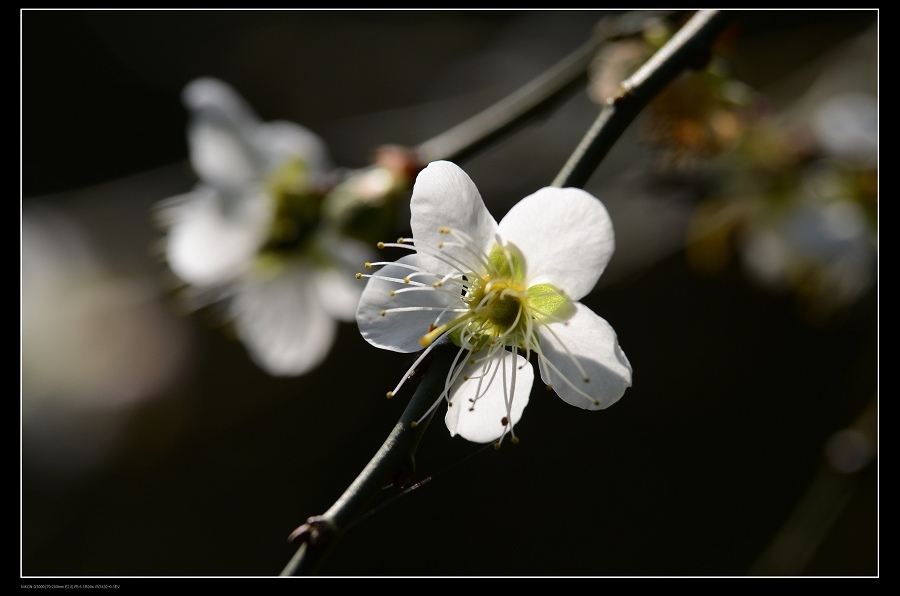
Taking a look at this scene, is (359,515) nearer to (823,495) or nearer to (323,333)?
(323,333)

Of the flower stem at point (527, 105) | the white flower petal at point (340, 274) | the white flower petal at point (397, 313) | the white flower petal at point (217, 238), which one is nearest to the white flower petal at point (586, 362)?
the white flower petal at point (397, 313)

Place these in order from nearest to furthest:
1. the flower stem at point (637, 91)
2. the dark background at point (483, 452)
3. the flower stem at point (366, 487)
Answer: the flower stem at point (366, 487) → the flower stem at point (637, 91) → the dark background at point (483, 452)

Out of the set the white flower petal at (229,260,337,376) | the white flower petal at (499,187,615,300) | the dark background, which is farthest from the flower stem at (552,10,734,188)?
the dark background

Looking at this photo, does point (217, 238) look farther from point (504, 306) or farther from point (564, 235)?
point (564, 235)

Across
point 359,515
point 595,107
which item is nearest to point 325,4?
point 359,515

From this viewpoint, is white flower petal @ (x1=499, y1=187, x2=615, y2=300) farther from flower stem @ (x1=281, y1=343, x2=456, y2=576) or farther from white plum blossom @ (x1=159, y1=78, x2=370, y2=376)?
white plum blossom @ (x1=159, y1=78, x2=370, y2=376)

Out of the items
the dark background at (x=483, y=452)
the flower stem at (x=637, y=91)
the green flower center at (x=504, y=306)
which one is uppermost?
the flower stem at (x=637, y=91)

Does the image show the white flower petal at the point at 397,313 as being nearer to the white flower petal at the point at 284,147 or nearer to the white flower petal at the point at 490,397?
the white flower petal at the point at 490,397
